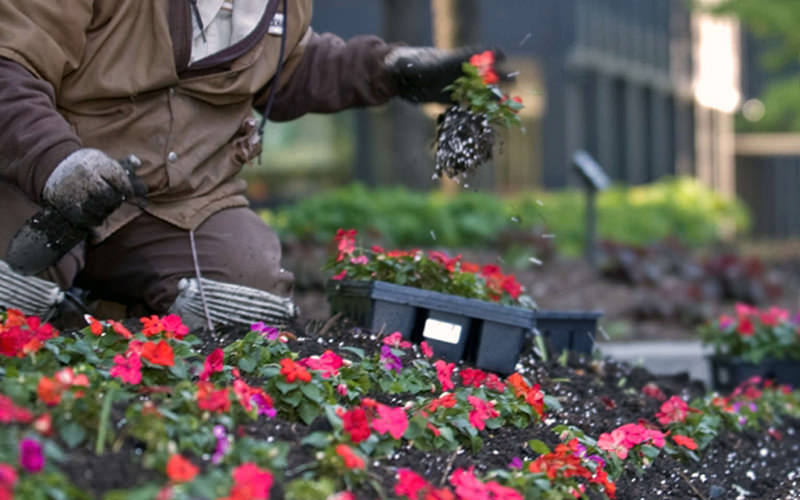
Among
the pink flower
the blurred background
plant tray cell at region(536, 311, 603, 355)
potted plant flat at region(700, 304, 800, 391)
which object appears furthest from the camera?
the blurred background

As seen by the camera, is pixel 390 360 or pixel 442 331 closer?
pixel 390 360

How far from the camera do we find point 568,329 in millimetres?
4508

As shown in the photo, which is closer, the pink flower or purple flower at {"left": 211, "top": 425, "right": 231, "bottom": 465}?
purple flower at {"left": 211, "top": 425, "right": 231, "bottom": 465}

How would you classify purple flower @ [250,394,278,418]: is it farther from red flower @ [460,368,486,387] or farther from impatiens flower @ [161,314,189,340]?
red flower @ [460,368,486,387]

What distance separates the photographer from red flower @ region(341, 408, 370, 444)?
245 centimetres

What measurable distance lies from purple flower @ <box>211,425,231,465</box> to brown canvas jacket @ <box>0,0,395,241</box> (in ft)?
3.47

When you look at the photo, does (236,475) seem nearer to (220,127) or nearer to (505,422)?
(505,422)

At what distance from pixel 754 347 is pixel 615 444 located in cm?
245

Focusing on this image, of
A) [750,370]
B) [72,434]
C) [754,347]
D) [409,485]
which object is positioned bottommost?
[750,370]

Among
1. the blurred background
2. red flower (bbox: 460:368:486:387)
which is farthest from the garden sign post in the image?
red flower (bbox: 460:368:486:387)

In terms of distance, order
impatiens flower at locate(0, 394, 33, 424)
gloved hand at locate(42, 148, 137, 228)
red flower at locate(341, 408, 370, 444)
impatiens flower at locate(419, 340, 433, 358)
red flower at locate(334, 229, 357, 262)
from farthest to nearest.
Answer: red flower at locate(334, 229, 357, 262), impatiens flower at locate(419, 340, 433, 358), gloved hand at locate(42, 148, 137, 228), red flower at locate(341, 408, 370, 444), impatiens flower at locate(0, 394, 33, 424)

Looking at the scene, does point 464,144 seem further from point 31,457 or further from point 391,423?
point 31,457

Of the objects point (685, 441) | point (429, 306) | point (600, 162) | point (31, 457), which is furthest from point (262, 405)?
point (600, 162)

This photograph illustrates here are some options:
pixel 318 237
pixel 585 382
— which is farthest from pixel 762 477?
pixel 318 237
